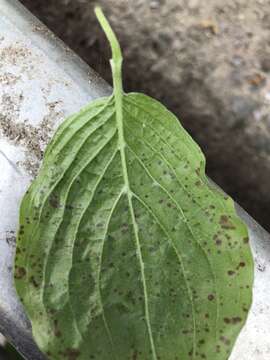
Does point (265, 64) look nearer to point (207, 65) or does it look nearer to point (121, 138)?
point (207, 65)

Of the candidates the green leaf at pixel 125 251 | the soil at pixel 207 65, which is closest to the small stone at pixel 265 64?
the soil at pixel 207 65

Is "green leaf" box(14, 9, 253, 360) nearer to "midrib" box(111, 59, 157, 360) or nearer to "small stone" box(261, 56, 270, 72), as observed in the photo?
"midrib" box(111, 59, 157, 360)

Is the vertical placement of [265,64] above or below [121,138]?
above

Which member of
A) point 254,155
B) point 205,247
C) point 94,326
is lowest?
point 94,326

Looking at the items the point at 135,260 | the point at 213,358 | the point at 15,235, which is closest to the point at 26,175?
the point at 15,235

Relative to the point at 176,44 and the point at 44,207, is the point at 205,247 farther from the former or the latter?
the point at 176,44

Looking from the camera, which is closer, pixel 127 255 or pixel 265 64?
pixel 127 255

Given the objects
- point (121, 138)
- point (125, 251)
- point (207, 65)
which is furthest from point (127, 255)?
point (207, 65)

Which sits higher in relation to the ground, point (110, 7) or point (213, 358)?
point (110, 7)
